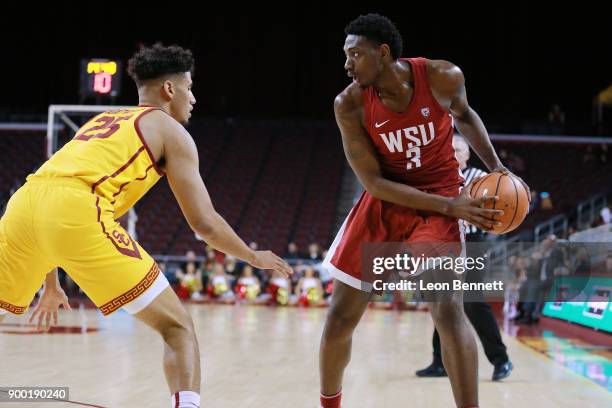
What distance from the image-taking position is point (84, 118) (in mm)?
12484

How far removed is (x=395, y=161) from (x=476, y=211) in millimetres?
437

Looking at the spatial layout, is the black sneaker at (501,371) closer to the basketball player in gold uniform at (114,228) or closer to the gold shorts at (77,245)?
the basketball player in gold uniform at (114,228)

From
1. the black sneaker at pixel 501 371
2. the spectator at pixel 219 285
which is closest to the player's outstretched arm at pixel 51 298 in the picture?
the black sneaker at pixel 501 371

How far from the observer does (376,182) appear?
2.94 m

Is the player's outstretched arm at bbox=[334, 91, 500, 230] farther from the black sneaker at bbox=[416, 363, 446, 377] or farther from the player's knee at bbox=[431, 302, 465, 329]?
the black sneaker at bbox=[416, 363, 446, 377]

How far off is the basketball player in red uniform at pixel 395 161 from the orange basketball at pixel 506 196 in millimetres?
97

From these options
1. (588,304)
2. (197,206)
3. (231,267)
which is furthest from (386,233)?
(231,267)

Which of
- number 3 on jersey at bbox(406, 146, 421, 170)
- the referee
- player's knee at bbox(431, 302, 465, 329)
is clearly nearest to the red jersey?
number 3 on jersey at bbox(406, 146, 421, 170)

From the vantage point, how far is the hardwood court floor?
388 cm

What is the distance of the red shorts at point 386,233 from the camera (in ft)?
9.45

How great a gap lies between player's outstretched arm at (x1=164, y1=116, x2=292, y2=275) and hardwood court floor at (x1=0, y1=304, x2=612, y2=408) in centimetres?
146

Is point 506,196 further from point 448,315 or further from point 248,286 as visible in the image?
point 248,286

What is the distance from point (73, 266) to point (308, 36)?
18.1m

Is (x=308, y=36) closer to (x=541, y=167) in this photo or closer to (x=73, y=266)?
(x=541, y=167)
